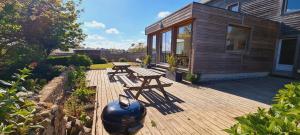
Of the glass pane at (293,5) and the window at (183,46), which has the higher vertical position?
the glass pane at (293,5)

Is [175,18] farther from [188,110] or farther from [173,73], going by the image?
[188,110]

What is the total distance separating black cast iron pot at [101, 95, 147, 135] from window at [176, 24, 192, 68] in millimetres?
7072

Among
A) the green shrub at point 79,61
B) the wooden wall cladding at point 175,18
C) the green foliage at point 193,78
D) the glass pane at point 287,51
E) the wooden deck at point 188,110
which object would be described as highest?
the wooden wall cladding at point 175,18

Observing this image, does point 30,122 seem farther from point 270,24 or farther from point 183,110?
point 270,24

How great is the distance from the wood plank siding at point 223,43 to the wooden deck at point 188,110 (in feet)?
6.28

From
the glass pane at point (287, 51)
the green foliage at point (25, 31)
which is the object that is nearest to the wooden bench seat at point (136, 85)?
the green foliage at point (25, 31)

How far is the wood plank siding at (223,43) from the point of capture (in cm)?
677

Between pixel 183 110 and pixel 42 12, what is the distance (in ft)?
25.9

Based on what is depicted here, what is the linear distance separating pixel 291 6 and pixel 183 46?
20.1 feet

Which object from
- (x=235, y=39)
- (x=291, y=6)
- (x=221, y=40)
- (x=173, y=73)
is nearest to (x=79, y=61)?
(x=173, y=73)

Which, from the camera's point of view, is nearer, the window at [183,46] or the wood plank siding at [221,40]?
the wood plank siding at [221,40]

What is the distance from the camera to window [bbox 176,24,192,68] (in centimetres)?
872

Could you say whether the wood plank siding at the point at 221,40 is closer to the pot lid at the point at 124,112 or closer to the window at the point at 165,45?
the window at the point at 165,45

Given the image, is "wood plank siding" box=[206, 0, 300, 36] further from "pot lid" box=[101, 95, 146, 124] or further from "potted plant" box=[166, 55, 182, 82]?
"pot lid" box=[101, 95, 146, 124]
